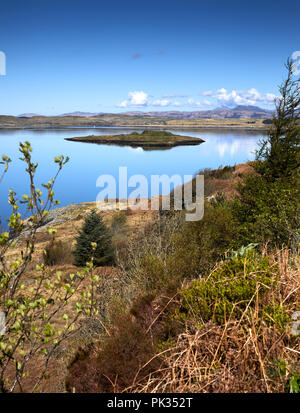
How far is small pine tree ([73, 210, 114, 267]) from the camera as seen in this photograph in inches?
575

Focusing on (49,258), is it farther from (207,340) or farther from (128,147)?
(128,147)

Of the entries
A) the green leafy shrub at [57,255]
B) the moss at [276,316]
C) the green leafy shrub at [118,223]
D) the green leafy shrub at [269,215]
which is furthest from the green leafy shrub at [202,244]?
the green leafy shrub at [118,223]

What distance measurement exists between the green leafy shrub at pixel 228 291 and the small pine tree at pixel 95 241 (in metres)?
11.5

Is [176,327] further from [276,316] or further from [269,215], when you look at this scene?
[269,215]

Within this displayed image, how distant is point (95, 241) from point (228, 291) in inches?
480

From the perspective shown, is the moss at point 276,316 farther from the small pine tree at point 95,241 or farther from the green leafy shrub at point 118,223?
the green leafy shrub at point 118,223

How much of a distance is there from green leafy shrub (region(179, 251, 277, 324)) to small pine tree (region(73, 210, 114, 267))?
1150 cm

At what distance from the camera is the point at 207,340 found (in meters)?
2.63

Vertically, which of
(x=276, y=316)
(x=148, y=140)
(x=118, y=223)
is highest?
(x=148, y=140)

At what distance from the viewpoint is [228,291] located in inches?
113

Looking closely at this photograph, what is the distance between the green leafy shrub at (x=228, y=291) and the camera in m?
2.77

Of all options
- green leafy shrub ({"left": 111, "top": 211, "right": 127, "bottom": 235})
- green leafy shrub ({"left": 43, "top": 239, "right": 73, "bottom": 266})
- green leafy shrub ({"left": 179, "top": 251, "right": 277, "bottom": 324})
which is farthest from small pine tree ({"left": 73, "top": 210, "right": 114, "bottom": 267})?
green leafy shrub ({"left": 179, "top": 251, "right": 277, "bottom": 324})

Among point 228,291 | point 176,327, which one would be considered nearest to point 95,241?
point 176,327
